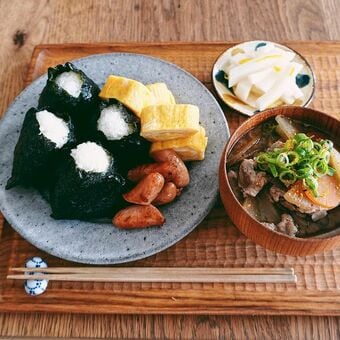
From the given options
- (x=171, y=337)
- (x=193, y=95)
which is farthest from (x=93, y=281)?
(x=193, y=95)

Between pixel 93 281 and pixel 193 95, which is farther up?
pixel 193 95

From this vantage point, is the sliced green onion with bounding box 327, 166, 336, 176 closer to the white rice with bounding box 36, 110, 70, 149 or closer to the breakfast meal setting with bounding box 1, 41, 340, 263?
the breakfast meal setting with bounding box 1, 41, 340, 263

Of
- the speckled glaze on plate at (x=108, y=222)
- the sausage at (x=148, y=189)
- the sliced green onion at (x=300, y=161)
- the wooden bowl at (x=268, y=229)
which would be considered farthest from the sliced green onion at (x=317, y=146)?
the sausage at (x=148, y=189)

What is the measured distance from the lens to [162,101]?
5.29 ft

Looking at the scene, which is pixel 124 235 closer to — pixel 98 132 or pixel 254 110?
pixel 98 132

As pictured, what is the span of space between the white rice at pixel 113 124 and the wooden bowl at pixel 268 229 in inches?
13.2

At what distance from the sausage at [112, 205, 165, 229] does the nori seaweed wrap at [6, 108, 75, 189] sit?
28 centimetres

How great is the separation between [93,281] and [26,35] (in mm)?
1226

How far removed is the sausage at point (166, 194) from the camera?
1461mm

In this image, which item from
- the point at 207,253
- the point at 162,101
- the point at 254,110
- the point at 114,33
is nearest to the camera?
the point at 207,253

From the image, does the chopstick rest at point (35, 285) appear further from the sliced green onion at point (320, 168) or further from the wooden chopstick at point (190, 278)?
the sliced green onion at point (320, 168)

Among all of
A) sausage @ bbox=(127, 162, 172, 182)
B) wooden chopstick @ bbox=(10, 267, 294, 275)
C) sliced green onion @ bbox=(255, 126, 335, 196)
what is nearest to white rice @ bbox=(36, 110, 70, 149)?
sausage @ bbox=(127, 162, 172, 182)

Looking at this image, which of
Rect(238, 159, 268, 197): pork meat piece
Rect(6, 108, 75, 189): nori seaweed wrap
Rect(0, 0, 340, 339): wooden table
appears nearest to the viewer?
Rect(238, 159, 268, 197): pork meat piece

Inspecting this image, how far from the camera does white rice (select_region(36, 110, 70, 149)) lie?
146 centimetres
